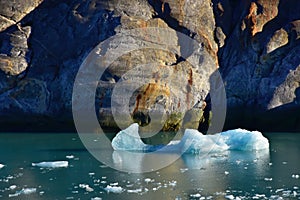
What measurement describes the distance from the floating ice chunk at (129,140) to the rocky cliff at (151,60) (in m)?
4.70

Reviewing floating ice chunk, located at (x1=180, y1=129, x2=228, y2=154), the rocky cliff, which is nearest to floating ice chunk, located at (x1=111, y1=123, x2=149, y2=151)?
floating ice chunk, located at (x1=180, y1=129, x2=228, y2=154)

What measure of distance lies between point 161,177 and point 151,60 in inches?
365

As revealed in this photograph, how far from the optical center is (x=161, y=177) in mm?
10547

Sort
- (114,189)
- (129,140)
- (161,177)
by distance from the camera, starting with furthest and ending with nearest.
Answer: (129,140), (161,177), (114,189)

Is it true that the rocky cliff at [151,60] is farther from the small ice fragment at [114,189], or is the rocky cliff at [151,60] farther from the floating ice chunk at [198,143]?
the small ice fragment at [114,189]

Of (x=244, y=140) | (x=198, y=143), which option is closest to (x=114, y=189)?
(x=198, y=143)

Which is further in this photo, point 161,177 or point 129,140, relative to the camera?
point 129,140

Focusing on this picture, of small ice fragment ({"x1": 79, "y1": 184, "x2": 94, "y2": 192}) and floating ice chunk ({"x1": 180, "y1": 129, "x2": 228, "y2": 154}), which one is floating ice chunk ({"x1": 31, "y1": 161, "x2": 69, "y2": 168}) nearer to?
small ice fragment ({"x1": 79, "y1": 184, "x2": 94, "y2": 192})

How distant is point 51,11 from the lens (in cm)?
2095

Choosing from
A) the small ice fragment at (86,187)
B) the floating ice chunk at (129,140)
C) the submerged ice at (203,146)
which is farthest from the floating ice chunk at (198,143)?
the small ice fragment at (86,187)

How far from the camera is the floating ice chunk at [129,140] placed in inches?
541

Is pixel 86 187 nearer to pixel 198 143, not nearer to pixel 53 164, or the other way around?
pixel 53 164

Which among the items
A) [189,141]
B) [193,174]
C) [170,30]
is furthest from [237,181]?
[170,30]

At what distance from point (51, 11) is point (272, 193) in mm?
13861
